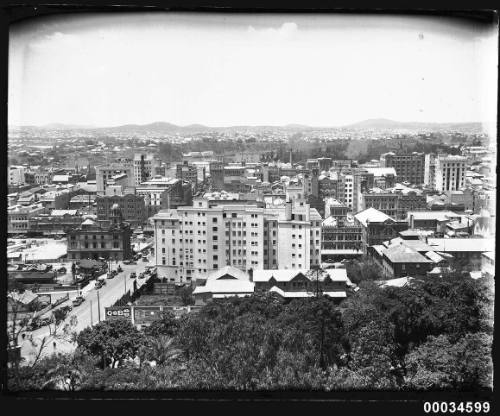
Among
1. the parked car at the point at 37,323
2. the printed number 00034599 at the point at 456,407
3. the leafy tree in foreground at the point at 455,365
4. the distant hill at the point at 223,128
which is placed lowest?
the printed number 00034599 at the point at 456,407

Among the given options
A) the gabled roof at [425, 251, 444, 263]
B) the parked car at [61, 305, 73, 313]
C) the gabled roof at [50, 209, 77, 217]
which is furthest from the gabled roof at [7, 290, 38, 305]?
the gabled roof at [425, 251, 444, 263]

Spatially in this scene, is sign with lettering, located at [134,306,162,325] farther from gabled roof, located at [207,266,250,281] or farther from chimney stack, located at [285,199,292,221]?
chimney stack, located at [285,199,292,221]

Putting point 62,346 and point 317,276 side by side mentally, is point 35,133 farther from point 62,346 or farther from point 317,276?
point 317,276

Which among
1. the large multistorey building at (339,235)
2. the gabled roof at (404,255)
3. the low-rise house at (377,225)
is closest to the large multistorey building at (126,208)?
the large multistorey building at (339,235)

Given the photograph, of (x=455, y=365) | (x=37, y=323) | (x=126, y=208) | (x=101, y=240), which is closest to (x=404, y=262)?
(x=455, y=365)

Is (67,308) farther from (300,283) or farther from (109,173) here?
(300,283)

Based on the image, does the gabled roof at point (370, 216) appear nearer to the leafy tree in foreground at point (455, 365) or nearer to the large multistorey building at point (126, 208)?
the large multistorey building at point (126, 208)
